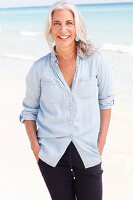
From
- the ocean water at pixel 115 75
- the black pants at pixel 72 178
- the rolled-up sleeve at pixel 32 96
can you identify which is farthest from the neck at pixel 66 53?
the ocean water at pixel 115 75

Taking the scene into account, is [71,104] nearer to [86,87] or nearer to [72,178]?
[86,87]

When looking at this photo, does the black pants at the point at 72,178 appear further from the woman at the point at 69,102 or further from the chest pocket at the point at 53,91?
the chest pocket at the point at 53,91

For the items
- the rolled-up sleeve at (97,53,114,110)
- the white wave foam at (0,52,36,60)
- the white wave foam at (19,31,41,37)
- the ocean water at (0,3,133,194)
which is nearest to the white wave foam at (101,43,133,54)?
the ocean water at (0,3,133,194)

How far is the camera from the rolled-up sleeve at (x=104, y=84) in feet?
7.45

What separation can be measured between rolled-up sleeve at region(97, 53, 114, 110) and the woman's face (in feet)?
0.78

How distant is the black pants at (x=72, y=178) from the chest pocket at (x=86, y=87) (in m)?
0.32

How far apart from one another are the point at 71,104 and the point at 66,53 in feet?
1.14

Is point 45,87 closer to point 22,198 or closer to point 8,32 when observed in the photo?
point 22,198

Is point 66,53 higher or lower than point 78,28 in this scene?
lower

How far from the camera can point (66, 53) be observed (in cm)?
234

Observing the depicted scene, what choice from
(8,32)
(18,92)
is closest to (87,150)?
(18,92)

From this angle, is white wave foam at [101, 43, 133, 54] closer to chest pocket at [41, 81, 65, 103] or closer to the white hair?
the white hair

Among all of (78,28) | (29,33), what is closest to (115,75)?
(78,28)

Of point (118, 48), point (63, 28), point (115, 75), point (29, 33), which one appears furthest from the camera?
point (29, 33)
